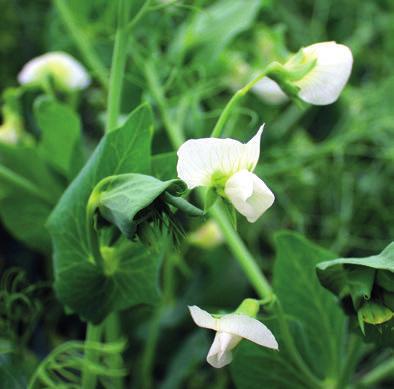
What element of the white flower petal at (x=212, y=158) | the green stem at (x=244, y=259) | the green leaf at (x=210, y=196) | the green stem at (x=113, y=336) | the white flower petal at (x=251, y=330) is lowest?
the green stem at (x=113, y=336)

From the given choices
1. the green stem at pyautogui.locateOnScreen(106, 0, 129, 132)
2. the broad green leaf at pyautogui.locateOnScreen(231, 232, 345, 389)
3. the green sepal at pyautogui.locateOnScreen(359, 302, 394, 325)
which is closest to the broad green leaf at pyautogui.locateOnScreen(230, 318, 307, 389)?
the broad green leaf at pyautogui.locateOnScreen(231, 232, 345, 389)

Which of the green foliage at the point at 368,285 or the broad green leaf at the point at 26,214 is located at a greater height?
the green foliage at the point at 368,285

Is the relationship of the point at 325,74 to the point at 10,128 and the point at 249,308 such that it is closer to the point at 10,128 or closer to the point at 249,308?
the point at 249,308

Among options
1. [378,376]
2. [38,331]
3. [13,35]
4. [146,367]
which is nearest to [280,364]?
[378,376]

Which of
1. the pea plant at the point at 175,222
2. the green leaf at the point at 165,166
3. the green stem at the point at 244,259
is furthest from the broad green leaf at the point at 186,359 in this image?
the green leaf at the point at 165,166

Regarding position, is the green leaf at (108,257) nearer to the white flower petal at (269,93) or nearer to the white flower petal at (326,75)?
the white flower petal at (326,75)

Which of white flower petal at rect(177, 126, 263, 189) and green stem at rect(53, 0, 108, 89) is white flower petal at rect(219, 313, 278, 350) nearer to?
white flower petal at rect(177, 126, 263, 189)
